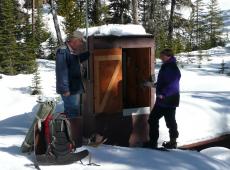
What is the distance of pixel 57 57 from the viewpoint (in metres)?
6.73

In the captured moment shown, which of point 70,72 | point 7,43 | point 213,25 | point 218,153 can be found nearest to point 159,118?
point 218,153

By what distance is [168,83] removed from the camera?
7539 mm

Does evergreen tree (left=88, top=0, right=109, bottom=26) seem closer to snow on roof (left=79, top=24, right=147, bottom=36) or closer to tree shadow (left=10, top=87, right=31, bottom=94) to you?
tree shadow (left=10, top=87, right=31, bottom=94)

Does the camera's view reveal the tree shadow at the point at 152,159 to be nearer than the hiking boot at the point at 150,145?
Yes

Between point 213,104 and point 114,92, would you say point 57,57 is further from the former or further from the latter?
point 213,104

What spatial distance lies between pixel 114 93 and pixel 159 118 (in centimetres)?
84

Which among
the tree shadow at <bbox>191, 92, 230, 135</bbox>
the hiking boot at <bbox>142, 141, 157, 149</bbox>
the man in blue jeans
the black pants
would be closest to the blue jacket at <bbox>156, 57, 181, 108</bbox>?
the black pants

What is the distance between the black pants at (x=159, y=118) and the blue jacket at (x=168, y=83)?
140 millimetres

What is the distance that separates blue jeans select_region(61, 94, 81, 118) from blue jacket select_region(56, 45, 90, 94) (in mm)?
129

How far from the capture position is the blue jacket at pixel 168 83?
751 cm

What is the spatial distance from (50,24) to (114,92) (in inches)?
1389

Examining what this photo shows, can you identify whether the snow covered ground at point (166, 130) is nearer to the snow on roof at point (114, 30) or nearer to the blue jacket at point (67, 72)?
the blue jacket at point (67, 72)

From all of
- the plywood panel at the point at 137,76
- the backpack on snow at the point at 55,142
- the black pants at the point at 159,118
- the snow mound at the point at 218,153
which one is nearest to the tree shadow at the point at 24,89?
the plywood panel at the point at 137,76

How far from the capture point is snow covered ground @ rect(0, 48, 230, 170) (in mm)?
6469
